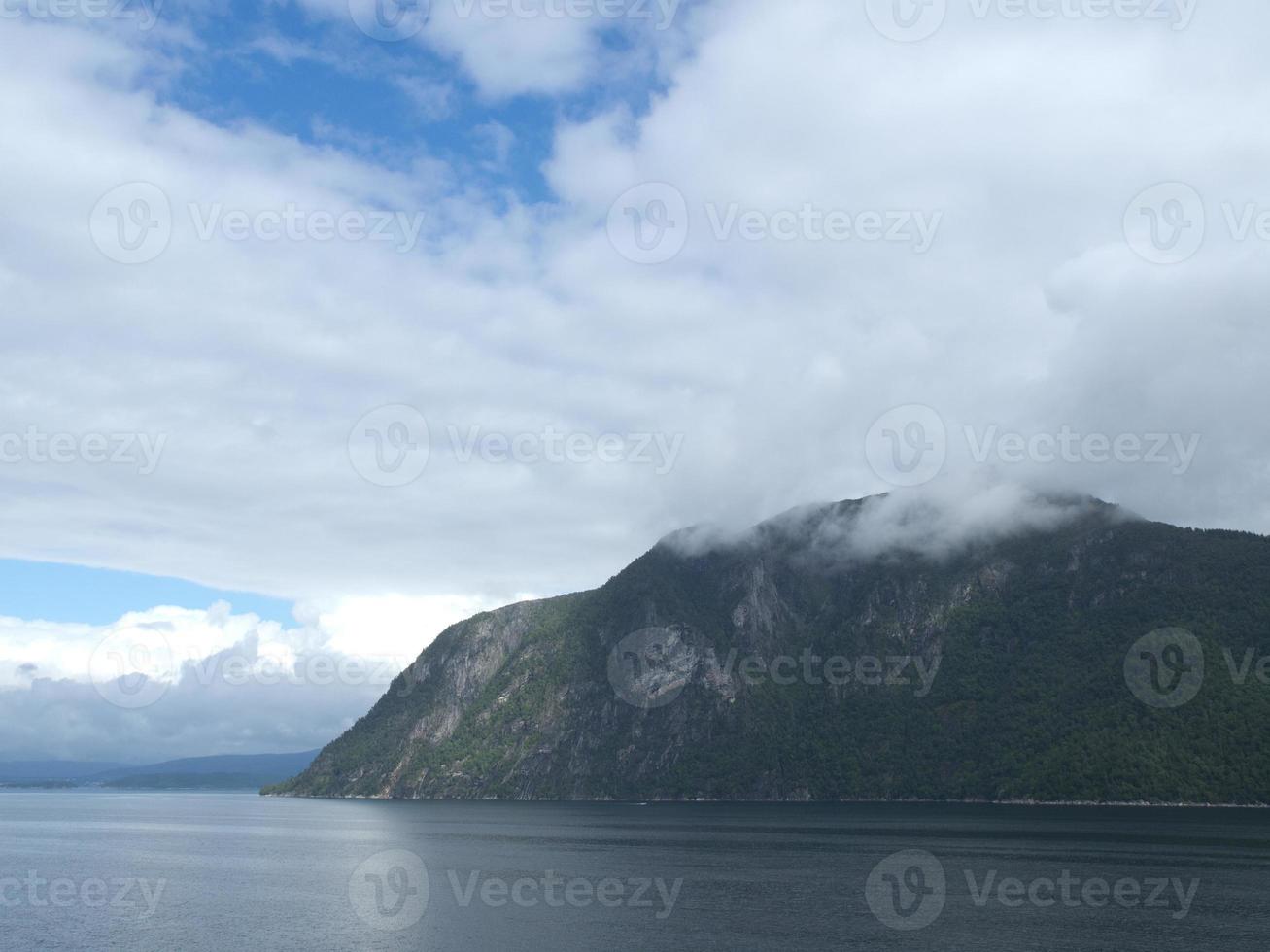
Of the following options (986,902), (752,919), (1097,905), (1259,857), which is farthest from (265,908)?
(1259,857)

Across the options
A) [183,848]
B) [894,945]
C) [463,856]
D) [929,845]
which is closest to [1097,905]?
[894,945]

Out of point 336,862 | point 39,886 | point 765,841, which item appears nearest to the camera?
point 39,886

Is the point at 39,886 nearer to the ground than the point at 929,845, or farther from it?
farther from it

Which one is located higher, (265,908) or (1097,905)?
(265,908)

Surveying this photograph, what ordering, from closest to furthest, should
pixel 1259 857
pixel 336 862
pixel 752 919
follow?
1. pixel 752 919
2. pixel 1259 857
3. pixel 336 862

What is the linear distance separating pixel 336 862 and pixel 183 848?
53689 mm

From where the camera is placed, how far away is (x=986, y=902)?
109 meters

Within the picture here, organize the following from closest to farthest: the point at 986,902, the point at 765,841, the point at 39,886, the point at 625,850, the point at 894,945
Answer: the point at 894,945 < the point at 986,902 < the point at 39,886 < the point at 625,850 < the point at 765,841

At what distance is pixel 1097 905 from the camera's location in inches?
4183

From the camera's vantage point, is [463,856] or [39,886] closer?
[39,886]

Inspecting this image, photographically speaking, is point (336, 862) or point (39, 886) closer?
point (39, 886)

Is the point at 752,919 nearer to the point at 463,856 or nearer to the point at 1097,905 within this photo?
the point at 1097,905

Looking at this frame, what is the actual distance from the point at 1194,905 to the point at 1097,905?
9352mm

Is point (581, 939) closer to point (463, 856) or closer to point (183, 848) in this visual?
point (463, 856)
